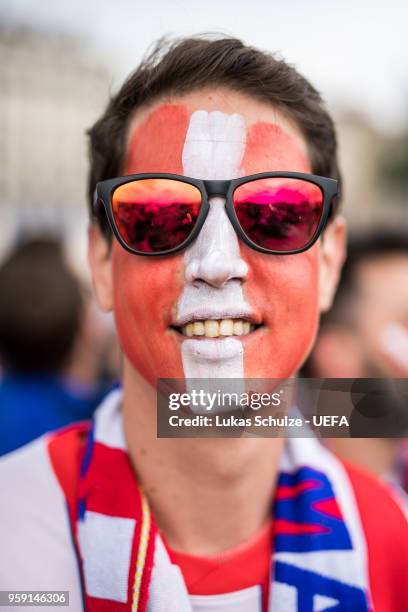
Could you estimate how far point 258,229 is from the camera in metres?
1.57

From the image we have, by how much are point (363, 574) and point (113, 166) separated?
133 cm

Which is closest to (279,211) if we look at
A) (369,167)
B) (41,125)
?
(369,167)

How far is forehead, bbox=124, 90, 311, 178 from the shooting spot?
163 centimetres

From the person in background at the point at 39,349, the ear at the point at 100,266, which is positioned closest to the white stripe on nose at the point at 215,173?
the ear at the point at 100,266

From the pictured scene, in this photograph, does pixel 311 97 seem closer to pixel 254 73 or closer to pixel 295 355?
pixel 254 73

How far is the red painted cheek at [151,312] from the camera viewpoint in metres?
1.59

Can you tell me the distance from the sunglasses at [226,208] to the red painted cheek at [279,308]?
0.14 ft

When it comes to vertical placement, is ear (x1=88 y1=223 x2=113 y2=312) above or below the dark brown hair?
below

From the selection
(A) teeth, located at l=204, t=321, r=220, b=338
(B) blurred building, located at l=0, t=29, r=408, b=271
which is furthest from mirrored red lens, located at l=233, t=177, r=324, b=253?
(B) blurred building, located at l=0, t=29, r=408, b=271

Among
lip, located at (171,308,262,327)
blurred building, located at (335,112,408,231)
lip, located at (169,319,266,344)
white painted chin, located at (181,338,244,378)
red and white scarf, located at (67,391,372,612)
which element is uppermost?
blurred building, located at (335,112,408,231)

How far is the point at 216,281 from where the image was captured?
1506 millimetres

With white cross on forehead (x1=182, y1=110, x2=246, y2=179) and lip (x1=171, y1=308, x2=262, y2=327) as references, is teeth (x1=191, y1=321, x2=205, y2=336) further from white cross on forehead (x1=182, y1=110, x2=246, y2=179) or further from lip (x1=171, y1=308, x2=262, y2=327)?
white cross on forehead (x1=182, y1=110, x2=246, y2=179)

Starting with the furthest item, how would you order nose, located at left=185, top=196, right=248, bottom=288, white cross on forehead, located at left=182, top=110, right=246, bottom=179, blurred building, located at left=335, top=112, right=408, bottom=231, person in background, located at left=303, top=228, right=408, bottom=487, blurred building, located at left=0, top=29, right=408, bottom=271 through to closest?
blurred building, located at left=0, top=29, right=408, bottom=271 → blurred building, located at left=335, top=112, right=408, bottom=231 → person in background, located at left=303, top=228, right=408, bottom=487 → white cross on forehead, located at left=182, top=110, right=246, bottom=179 → nose, located at left=185, top=196, right=248, bottom=288

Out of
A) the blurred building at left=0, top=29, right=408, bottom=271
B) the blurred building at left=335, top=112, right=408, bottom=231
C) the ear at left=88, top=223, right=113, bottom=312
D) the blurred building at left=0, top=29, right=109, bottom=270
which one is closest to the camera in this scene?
the ear at left=88, top=223, right=113, bottom=312
